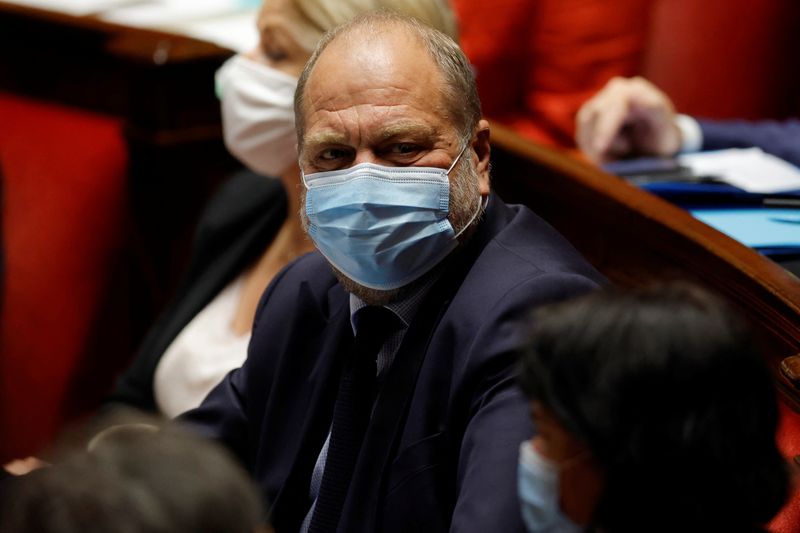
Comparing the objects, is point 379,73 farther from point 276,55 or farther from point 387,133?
point 276,55

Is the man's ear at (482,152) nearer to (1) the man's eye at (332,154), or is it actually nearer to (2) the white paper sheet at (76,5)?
(1) the man's eye at (332,154)

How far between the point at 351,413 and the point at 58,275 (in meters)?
1.76

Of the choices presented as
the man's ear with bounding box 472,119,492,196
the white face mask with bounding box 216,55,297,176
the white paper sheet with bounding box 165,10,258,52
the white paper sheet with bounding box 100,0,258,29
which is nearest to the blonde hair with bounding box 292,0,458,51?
the white face mask with bounding box 216,55,297,176

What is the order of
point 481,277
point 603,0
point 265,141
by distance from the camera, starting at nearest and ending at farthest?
point 481,277
point 265,141
point 603,0

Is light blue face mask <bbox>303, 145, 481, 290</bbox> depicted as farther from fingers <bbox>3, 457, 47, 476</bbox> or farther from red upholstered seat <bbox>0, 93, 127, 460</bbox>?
red upholstered seat <bbox>0, 93, 127, 460</bbox>

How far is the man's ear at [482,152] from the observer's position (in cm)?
168

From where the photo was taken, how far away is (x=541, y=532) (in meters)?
1.09

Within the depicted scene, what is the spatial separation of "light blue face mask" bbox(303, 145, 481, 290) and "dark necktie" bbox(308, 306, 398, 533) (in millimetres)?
66

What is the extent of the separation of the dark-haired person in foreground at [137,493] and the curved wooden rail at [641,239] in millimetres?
822

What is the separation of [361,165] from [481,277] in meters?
0.24

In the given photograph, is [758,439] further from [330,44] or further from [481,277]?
[330,44]

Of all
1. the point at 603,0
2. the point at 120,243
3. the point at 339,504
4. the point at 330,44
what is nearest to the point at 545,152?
the point at 330,44

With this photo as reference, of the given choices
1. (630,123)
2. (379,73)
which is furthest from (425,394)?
(630,123)

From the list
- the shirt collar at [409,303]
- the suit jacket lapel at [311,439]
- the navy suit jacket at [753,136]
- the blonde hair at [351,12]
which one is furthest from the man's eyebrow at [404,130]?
the navy suit jacket at [753,136]
